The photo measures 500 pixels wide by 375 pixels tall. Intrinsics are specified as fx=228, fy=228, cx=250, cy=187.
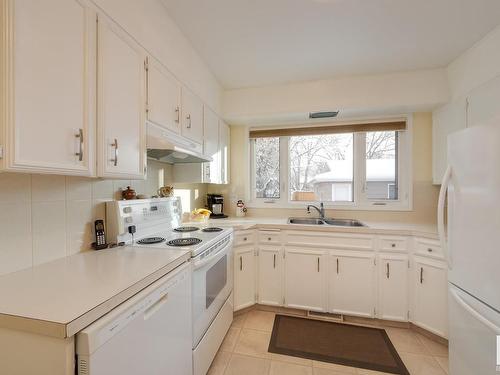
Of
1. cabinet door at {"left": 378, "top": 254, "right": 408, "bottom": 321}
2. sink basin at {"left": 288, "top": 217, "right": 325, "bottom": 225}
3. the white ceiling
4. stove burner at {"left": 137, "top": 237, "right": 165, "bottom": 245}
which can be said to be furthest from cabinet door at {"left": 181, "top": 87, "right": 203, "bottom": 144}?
cabinet door at {"left": 378, "top": 254, "right": 408, "bottom": 321}

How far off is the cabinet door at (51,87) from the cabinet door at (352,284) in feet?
6.95

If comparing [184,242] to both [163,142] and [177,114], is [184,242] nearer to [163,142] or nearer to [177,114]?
[163,142]

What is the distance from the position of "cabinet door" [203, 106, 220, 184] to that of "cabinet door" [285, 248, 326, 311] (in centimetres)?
110

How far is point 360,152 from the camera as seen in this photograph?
2740mm

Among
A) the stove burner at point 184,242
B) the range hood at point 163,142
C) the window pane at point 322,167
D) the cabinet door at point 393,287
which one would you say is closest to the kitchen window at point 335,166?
the window pane at point 322,167

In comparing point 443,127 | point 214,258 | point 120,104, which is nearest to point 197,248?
point 214,258

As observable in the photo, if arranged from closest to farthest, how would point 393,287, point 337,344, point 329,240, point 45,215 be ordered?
1. point 45,215
2. point 337,344
3. point 393,287
4. point 329,240

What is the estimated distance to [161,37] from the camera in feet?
5.08

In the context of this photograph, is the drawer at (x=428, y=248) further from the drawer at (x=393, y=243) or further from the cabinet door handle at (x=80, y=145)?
the cabinet door handle at (x=80, y=145)

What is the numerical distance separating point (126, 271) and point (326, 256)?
5.83 ft

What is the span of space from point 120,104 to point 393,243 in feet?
7.80

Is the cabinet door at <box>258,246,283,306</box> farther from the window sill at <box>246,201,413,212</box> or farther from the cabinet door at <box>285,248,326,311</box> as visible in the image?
the window sill at <box>246,201,413,212</box>

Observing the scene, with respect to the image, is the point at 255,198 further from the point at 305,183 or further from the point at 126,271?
the point at 126,271

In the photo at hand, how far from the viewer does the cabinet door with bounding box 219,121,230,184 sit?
2695 mm
